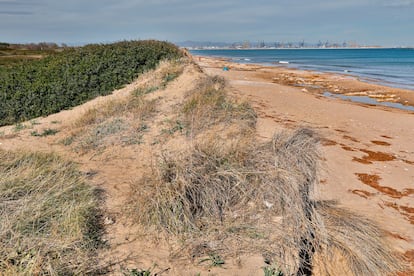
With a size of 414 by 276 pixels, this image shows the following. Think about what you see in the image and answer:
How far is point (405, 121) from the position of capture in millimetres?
10750

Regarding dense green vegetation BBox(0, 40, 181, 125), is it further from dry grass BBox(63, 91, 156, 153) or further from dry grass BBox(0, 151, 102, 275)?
dry grass BBox(0, 151, 102, 275)

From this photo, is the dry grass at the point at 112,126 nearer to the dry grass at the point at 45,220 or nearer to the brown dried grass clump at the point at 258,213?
the dry grass at the point at 45,220

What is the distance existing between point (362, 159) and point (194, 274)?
203 inches

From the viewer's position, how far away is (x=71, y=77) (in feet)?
38.1

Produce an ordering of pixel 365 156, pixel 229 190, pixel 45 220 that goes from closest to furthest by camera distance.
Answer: pixel 45 220 < pixel 229 190 < pixel 365 156

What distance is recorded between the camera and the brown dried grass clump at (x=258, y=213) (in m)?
3.24

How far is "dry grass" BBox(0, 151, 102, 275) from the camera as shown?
2674mm

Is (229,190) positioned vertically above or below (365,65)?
below

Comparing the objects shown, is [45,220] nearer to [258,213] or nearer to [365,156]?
[258,213]

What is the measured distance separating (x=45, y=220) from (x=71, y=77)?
9513mm

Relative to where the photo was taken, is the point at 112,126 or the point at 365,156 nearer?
the point at 365,156

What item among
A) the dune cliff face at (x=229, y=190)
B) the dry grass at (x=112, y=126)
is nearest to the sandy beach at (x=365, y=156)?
the dune cliff face at (x=229, y=190)

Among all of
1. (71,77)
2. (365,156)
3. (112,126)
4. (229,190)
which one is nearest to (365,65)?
(365,156)

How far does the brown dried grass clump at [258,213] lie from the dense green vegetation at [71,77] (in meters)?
7.51
